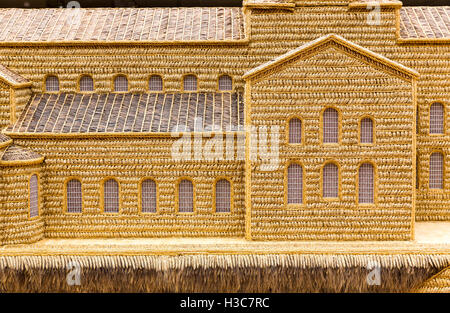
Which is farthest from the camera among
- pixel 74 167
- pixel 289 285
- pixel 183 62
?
pixel 183 62

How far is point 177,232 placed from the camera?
42.4 feet

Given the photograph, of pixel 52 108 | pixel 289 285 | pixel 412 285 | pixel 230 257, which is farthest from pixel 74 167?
pixel 412 285

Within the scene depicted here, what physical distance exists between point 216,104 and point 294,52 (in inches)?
83.4

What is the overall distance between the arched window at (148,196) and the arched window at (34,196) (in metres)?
2.08

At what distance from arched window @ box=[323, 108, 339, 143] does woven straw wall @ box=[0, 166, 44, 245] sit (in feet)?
→ 19.0

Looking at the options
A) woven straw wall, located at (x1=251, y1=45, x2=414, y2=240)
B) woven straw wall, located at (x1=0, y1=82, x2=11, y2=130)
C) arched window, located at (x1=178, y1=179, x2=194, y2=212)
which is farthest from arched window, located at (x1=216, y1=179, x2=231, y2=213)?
woven straw wall, located at (x1=0, y1=82, x2=11, y2=130)

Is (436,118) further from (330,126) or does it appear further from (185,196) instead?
(185,196)

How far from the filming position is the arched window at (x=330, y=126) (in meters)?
12.5

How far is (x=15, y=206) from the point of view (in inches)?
482

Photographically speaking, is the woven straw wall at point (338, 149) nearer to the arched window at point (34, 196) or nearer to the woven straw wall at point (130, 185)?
the woven straw wall at point (130, 185)

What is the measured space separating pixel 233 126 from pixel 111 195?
2.84 m

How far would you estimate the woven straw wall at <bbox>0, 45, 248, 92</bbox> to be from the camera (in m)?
13.7

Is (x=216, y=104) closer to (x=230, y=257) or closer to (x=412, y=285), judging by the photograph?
(x=230, y=257)

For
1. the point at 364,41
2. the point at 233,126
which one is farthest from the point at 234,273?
the point at 364,41
